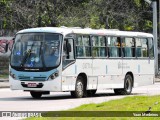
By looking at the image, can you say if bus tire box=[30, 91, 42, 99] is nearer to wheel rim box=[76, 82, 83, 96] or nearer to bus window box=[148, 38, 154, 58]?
wheel rim box=[76, 82, 83, 96]

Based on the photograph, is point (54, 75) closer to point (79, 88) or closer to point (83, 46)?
point (79, 88)

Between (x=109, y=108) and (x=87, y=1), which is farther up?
(x=87, y=1)

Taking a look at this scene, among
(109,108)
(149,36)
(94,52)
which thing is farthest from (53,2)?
(109,108)

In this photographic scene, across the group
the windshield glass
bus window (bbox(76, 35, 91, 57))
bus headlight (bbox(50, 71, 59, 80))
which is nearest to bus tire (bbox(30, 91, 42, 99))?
the windshield glass

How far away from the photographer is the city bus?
79.0 feet

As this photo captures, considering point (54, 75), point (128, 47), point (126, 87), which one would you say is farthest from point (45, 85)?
point (128, 47)

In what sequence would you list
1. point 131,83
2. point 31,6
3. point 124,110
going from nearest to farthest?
point 124,110, point 131,83, point 31,6

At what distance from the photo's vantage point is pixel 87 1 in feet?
174

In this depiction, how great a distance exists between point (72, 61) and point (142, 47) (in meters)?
6.17

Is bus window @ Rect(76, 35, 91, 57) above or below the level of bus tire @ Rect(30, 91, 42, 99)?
above

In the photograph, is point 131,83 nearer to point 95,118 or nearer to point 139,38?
point 139,38

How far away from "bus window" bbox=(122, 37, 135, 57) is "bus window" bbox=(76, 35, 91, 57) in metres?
2.87

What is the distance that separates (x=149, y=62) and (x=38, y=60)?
7.96 m

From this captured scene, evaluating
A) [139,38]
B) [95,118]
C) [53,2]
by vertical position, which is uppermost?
[53,2]
